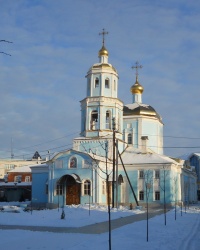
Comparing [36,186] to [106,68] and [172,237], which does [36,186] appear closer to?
[106,68]

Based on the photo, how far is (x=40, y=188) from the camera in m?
42.5

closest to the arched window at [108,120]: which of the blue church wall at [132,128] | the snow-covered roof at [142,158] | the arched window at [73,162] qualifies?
the snow-covered roof at [142,158]

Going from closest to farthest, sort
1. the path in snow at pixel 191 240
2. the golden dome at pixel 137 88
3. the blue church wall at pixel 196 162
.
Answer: the path in snow at pixel 191 240 < the golden dome at pixel 137 88 < the blue church wall at pixel 196 162

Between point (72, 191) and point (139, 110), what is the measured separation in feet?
50.3

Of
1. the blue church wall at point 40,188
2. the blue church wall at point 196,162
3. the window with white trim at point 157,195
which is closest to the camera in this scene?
the window with white trim at point 157,195

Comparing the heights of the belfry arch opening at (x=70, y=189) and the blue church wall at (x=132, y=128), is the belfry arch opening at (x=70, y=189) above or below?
below

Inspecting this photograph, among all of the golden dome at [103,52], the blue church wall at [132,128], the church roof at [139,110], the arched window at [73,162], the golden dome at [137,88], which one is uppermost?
the golden dome at [103,52]

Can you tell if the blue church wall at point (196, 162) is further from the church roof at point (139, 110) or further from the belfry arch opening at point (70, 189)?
the belfry arch opening at point (70, 189)

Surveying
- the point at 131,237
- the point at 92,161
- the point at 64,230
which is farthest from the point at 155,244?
the point at 92,161

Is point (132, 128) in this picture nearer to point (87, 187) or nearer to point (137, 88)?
point (137, 88)

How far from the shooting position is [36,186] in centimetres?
4272

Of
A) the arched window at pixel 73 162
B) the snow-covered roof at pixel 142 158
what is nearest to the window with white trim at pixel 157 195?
the snow-covered roof at pixel 142 158

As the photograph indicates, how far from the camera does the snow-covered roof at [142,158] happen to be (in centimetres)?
4069

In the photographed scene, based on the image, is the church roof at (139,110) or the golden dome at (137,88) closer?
the church roof at (139,110)
